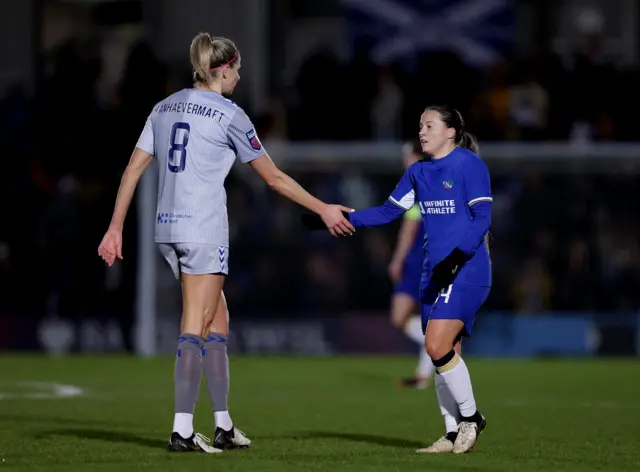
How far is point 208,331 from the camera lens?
7.76 m

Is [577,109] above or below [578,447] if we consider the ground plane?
above

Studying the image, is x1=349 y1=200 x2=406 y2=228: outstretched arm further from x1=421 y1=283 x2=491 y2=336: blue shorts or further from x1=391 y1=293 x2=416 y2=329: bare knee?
x1=391 y1=293 x2=416 y2=329: bare knee

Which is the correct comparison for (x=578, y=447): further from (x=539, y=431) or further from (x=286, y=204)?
(x=286, y=204)

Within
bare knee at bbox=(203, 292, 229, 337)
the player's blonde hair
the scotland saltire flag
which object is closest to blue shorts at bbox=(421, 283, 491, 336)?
bare knee at bbox=(203, 292, 229, 337)

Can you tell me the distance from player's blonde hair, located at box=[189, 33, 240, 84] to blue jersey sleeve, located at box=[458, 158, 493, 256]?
4.62 feet

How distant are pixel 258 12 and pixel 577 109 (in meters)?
5.85

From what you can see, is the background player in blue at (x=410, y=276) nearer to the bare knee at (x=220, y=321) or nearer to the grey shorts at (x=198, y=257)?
the bare knee at (x=220, y=321)

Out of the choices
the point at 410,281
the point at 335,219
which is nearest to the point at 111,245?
the point at 335,219

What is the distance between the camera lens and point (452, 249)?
25.8 ft

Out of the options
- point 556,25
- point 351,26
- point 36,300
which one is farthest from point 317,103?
point 556,25

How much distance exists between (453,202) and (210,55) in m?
1.53

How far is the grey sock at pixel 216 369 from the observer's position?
7.87m

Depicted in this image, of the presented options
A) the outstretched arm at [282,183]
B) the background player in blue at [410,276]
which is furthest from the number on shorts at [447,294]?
the background player in blue at [410,276]

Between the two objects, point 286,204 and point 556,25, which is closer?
point 286,204
